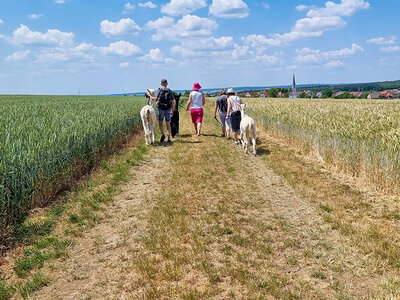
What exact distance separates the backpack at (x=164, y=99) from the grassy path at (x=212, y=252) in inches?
223

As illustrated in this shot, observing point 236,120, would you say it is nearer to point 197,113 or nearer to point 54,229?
point 197,113

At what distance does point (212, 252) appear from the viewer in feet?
13.8

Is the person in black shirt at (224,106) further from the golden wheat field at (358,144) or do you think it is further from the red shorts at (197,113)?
the golden wheat field at (358,144)

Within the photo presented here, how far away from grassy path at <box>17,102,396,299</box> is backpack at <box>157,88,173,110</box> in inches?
223

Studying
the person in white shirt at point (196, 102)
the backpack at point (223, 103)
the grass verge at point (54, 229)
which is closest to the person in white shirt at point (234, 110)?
the backpack at point (223, 103)

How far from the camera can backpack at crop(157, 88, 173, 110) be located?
39.2 ft

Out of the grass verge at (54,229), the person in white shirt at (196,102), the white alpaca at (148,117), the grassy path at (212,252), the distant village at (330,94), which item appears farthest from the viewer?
the distant village at (330,94)

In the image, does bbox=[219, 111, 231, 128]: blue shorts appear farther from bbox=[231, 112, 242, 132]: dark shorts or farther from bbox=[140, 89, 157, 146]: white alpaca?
bbox=[140, 89, 157, 146]: white alpaca

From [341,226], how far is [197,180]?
3.54m

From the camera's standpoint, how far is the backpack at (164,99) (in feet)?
39.2

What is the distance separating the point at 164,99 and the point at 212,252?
875 centimetres

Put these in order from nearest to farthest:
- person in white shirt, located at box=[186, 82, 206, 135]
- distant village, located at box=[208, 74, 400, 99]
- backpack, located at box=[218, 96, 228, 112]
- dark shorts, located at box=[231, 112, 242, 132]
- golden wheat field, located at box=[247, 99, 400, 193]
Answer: golden wheat field, located at box=[247, 99, 400, 193], dark shorts, located at box=[231, 112, 242, 132], person in white shirt, located at box=[186, 82, 206, 135], backpack, located at box=[218, 96, 228, 112], distant village, located at box=[208, 74, 400, 99]

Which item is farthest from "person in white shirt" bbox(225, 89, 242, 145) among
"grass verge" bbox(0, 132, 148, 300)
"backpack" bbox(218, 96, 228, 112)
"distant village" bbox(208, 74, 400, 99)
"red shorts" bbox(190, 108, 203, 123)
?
"distant village" bbox(208, 74, 400, 99)

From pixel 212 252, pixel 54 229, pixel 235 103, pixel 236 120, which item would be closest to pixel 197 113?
pixel 236 120
